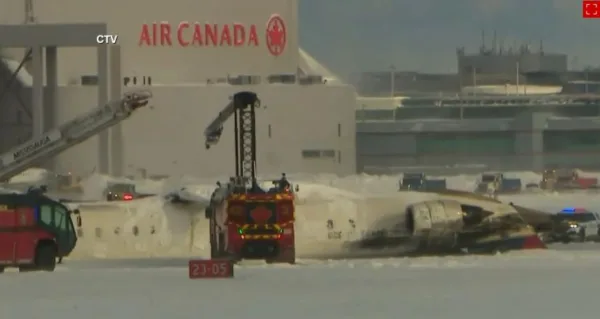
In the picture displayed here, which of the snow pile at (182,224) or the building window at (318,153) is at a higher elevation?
the building window at (318,153)

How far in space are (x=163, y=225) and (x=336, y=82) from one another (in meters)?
40.1

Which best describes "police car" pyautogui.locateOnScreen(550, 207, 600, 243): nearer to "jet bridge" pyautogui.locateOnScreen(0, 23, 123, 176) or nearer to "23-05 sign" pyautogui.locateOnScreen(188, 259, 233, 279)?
"23-05 sign" pyautogui.locateOnScreen(188, 259, 233, 279)

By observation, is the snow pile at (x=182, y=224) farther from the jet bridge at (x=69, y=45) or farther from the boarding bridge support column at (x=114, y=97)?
the boarding bridge support column at (x=114, y=97)

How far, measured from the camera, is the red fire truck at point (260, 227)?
35531mm

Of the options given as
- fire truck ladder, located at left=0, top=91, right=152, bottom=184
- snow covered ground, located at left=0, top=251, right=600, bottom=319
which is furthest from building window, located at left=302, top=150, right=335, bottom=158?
snow covered ground, located at left=0, top=251, right=600, bottom=319

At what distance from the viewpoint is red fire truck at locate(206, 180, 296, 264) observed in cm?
3553

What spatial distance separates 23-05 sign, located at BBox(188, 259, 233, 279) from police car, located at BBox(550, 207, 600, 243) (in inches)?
767

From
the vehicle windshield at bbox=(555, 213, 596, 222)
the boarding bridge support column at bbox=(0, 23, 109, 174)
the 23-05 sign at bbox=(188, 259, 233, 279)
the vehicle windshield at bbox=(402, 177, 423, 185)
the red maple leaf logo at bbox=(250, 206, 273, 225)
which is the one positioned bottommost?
the 23-05 sign at bbox=(188, 259, 233, 279)

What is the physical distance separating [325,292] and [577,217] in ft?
87.0

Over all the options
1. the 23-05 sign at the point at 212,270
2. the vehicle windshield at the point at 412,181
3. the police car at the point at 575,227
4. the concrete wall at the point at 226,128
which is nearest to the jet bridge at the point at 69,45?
the concrete wall at the point at 226,128

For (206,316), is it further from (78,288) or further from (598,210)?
(598,210)

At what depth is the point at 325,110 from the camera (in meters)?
78.1

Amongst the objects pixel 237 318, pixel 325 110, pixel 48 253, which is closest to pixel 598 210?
pixel 325 110

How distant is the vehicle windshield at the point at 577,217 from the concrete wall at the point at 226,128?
25.9 m
